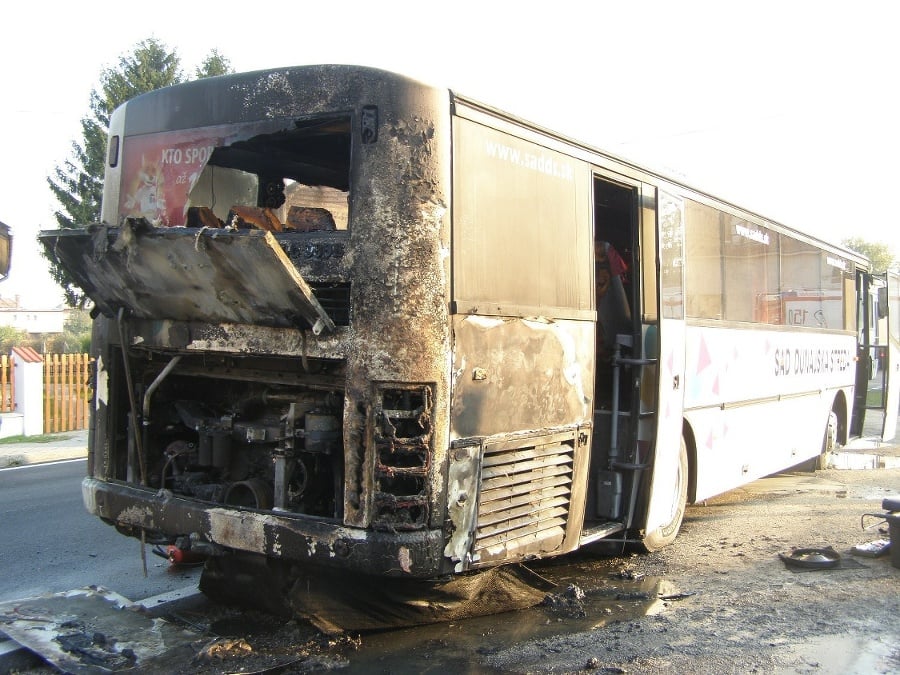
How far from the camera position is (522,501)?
15.8 ft

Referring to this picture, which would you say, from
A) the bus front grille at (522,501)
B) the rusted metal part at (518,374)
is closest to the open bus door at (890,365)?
the rusted metal part at (518,374)

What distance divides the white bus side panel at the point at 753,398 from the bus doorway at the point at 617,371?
27.4 inches

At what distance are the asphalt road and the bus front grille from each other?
8.42 feet

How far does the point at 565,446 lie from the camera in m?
5.18

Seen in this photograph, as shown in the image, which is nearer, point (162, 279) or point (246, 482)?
→ point (162, 279)

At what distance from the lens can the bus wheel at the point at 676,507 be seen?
684 centimetres

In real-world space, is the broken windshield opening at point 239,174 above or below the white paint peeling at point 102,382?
above

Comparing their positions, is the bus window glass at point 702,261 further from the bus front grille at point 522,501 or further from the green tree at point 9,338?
the green tree at point 9,338

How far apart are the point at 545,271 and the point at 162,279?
229cm

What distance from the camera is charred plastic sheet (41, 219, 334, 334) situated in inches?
155

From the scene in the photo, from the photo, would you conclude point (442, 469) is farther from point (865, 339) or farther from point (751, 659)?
point (865, 339)

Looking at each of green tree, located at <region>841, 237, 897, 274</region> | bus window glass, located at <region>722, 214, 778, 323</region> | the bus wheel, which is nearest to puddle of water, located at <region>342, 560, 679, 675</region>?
the bus wheel

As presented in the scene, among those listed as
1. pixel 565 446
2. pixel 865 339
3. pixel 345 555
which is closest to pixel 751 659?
pixel 565 446

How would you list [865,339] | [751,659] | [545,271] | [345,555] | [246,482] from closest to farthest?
[345,555]
[751,659]
[246,482]
[545,271]
[865,339]
